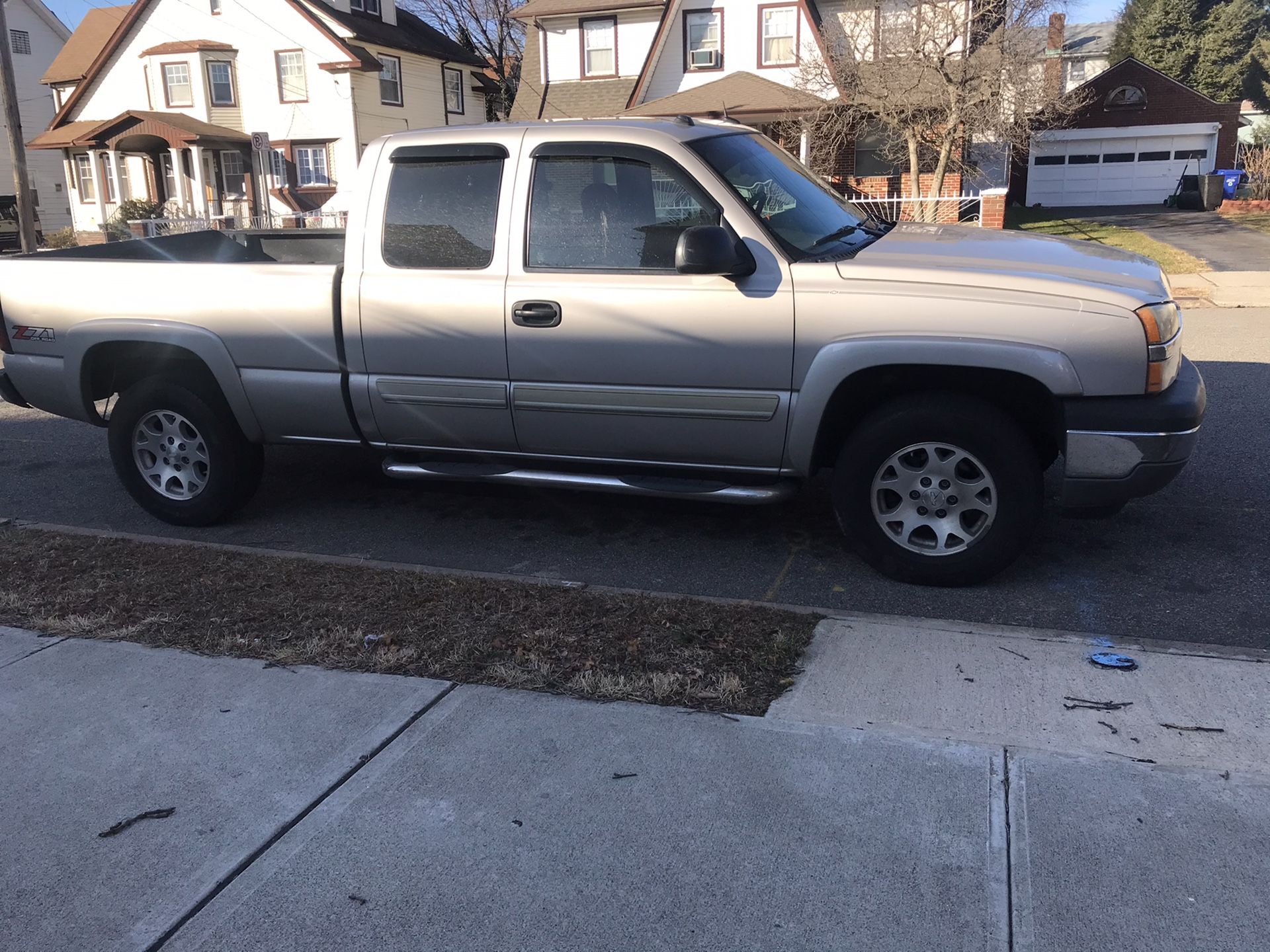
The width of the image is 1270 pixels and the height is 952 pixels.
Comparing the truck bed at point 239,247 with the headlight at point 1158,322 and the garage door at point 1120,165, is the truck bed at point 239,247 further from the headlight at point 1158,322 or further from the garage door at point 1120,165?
the garage door at point 1120,165

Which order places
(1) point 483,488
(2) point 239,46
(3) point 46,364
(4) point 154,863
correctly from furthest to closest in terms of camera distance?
(2) point 239,46, (1) point 483,488, (3) point 46,364, (4) point 154,863

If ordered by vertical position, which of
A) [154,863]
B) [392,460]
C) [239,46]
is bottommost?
[154,863]

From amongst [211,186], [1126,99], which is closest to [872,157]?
[1126,99]

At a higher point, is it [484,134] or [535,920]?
[484,134]

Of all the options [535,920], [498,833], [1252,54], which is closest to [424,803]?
[498,833]

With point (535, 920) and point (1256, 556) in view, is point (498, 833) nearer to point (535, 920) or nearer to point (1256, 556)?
point (535, 920)

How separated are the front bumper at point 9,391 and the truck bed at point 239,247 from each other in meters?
0.78

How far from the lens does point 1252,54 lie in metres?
51.3

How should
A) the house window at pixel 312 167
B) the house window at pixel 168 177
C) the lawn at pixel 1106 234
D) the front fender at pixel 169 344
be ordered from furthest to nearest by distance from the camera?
the house window at pixel 168 177
the house window at pixel 312 167
the lawn at pixel 1106 234
the front fender at pixel 169 344

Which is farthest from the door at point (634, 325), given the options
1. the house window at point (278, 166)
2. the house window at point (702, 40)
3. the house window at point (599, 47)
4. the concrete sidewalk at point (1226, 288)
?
the house window at point (278, 166)

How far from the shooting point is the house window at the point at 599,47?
92.5 ft

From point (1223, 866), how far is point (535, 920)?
1.79m

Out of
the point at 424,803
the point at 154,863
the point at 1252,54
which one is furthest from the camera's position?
the point at 1252,54

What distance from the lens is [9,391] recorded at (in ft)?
20.8
